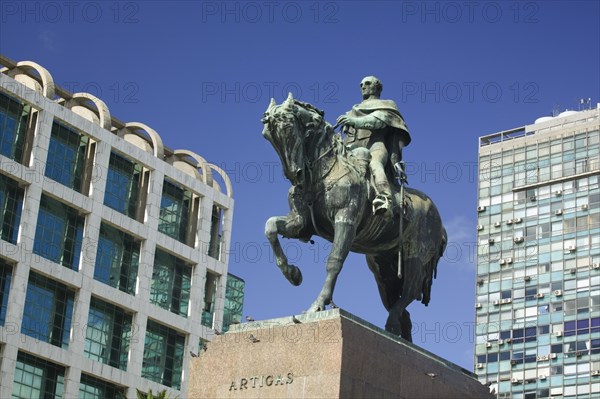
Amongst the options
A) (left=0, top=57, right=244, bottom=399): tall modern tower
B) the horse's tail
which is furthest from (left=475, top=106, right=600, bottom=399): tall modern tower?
the horse's tail

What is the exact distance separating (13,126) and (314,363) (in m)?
46.1

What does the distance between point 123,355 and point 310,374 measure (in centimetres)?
4831

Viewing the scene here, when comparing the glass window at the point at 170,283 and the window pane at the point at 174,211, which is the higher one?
the window pane at the point at 174,211

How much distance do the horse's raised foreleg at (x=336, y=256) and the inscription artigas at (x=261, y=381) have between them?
1200 millimetres

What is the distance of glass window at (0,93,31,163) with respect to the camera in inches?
2338

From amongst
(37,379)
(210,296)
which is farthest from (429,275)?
(210,296)

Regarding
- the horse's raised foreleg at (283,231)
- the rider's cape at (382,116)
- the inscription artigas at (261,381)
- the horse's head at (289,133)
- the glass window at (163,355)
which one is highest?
the glass window at (163,355)

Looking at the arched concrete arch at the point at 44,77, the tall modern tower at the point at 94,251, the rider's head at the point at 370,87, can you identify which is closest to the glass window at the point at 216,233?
the tall modern tower at the point at 94,251

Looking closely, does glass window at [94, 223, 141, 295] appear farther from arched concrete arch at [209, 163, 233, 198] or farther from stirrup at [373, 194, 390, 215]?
stirrup at [373, 194, 390, 215]

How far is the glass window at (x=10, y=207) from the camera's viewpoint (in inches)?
2304

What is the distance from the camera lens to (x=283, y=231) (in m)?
18.3

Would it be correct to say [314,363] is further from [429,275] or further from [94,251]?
[94,251]

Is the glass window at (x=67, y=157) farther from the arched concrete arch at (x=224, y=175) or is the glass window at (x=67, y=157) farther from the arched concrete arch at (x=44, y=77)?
the arched concrete arch at (x=224, y=175)

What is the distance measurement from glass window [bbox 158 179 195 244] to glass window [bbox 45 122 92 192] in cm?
672
